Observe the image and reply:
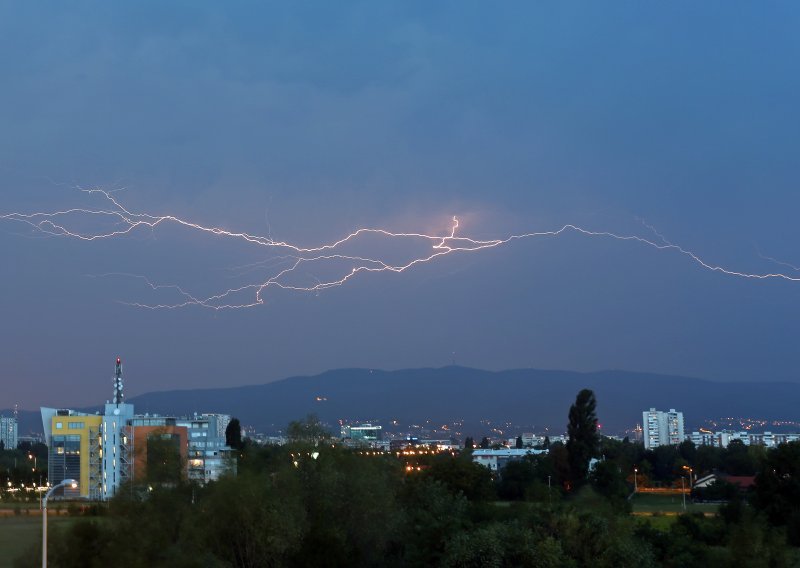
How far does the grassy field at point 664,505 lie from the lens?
204 feet

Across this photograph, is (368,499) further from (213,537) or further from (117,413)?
(117,413)

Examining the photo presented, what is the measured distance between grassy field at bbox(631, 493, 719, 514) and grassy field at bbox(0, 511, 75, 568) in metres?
34.8

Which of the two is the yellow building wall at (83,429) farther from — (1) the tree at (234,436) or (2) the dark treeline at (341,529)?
(2) the dark treeline at (341,529)

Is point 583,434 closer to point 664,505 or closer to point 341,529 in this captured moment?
point 664,505

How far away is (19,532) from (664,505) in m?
42.2

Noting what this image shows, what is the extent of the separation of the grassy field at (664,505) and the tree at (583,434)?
455 centimetres

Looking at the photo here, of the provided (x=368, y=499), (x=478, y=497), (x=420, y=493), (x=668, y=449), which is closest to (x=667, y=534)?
(x=420, y=493)

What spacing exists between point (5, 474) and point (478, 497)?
1920 inches

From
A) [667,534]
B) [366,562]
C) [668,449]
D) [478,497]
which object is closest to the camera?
[366,562]

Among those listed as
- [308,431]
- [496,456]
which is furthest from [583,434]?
[496,456]

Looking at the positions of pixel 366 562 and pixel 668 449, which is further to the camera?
pixel 668 449

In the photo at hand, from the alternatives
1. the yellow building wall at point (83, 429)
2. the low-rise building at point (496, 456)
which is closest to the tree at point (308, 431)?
the yellow building wall at point (83, 429)

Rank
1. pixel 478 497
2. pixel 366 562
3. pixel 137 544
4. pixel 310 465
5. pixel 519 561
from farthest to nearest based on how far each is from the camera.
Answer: pixel 478 497 → pixel 310 465 → pixel 366 562 → pixel 137 544 → pixel 519 561

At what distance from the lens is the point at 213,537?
93.4ft
